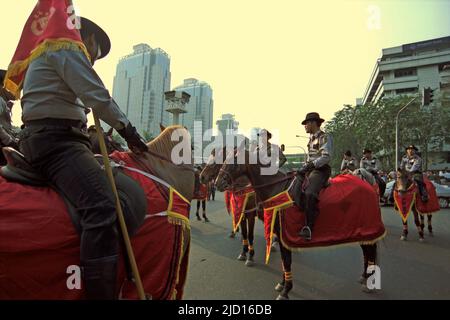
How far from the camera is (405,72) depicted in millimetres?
61219

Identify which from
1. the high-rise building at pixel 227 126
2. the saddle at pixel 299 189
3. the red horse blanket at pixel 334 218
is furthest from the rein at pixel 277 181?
the high-rise building at pixel 227 126

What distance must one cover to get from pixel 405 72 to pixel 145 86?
183ft

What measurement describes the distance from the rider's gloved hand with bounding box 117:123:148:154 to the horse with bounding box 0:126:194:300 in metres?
0.14

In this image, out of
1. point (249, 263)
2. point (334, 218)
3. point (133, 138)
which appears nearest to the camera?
point (133, 138)

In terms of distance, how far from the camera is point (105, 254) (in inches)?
70.1

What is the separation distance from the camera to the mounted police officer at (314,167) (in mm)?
4125

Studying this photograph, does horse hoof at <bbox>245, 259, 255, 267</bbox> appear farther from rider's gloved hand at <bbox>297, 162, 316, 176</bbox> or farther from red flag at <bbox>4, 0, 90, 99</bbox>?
red flag at <bbox>4, 0, 90, 99</bbox>

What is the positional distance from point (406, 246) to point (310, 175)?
4.19 meters

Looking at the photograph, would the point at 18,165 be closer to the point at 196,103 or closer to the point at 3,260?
the point at 3,260

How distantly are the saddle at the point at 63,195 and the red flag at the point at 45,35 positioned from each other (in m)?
0.57

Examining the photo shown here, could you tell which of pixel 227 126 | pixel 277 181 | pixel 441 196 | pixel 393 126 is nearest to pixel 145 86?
pixel 227 126

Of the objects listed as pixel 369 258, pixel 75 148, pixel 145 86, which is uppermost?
pixel 145 86

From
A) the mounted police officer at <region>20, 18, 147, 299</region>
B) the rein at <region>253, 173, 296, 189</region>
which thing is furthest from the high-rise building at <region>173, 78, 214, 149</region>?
the mounted police officer at <region>20, 18, 147, 299</region>

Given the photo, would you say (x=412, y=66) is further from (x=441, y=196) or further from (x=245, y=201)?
(x=245, y=201)
